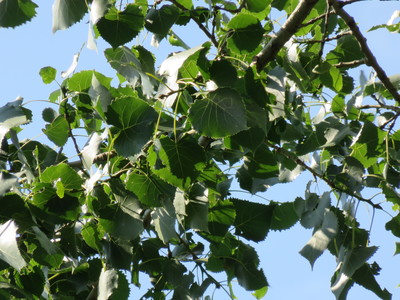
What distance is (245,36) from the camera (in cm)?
131

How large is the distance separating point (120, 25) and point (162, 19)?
0.31ft

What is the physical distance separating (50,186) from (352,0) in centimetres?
65

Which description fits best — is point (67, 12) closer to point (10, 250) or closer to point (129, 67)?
point (129, 67)

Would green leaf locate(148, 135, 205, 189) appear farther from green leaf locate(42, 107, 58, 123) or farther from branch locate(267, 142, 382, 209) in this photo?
Answer: green leaf locate(42, 107, 58, 123)

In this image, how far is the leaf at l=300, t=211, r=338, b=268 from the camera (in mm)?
1288

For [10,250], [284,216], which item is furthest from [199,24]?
[10,250]

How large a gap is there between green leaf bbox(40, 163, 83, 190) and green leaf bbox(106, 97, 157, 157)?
15 centimetres

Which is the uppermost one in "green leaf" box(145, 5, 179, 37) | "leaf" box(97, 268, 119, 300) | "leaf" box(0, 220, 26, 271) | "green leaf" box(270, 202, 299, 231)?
"green leaf" box(145, 5, 179, 37)

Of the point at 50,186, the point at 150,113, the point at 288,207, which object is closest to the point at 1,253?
the point at 50,186

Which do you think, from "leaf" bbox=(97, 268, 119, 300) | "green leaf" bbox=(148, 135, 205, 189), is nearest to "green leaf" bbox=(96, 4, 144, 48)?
"green leaf" bbox=(148, 135, 205, 189)

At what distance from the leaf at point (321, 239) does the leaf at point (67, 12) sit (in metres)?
0.56

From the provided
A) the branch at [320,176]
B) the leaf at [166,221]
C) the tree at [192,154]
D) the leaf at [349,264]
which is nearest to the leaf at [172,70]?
the tree at [192,154]

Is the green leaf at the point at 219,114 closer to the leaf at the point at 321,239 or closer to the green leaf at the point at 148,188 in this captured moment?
the green leaf at the point at 148,188

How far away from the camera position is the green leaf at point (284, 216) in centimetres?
157
